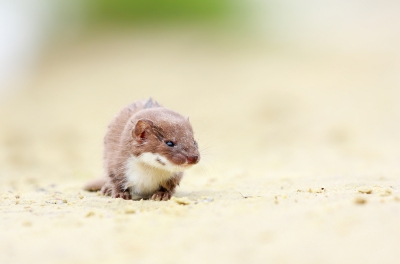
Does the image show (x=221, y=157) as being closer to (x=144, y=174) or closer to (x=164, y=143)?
(x=144, y=174)

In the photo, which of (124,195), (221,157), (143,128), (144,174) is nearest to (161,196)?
(144,174)

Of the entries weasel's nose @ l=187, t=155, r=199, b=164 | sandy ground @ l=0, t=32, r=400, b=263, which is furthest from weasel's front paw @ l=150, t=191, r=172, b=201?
weasel's nose @ l=187, t=155, r=199, b=164

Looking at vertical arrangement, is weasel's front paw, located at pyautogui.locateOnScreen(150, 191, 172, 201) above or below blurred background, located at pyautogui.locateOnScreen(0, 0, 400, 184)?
below

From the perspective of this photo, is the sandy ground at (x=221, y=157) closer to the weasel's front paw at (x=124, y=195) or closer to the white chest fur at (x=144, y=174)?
the weasel's front paw at (x=124, y=195)

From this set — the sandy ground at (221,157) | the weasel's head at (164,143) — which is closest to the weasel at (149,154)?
the weasel's head at (164,143)

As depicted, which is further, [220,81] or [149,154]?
[220,81]

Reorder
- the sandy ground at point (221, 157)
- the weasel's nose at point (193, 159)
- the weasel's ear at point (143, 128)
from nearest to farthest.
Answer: the sandy ground at point (221, 157), the weasel's nose at point (193, 159), the weasel's ear at point (143, 128)

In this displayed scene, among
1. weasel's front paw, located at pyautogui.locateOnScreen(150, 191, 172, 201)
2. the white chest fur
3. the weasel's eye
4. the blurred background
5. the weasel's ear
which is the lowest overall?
weasel's front paw, located at pyautogui.locateOnScreen(150, 191, 172, 201)

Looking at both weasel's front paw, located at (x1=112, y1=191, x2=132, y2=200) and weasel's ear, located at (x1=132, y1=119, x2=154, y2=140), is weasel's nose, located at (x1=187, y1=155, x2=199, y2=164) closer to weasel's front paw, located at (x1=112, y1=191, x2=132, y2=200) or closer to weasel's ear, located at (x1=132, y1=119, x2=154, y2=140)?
weasel's ear, located at (x1=132, y1=119, x2=154, y2=140)
